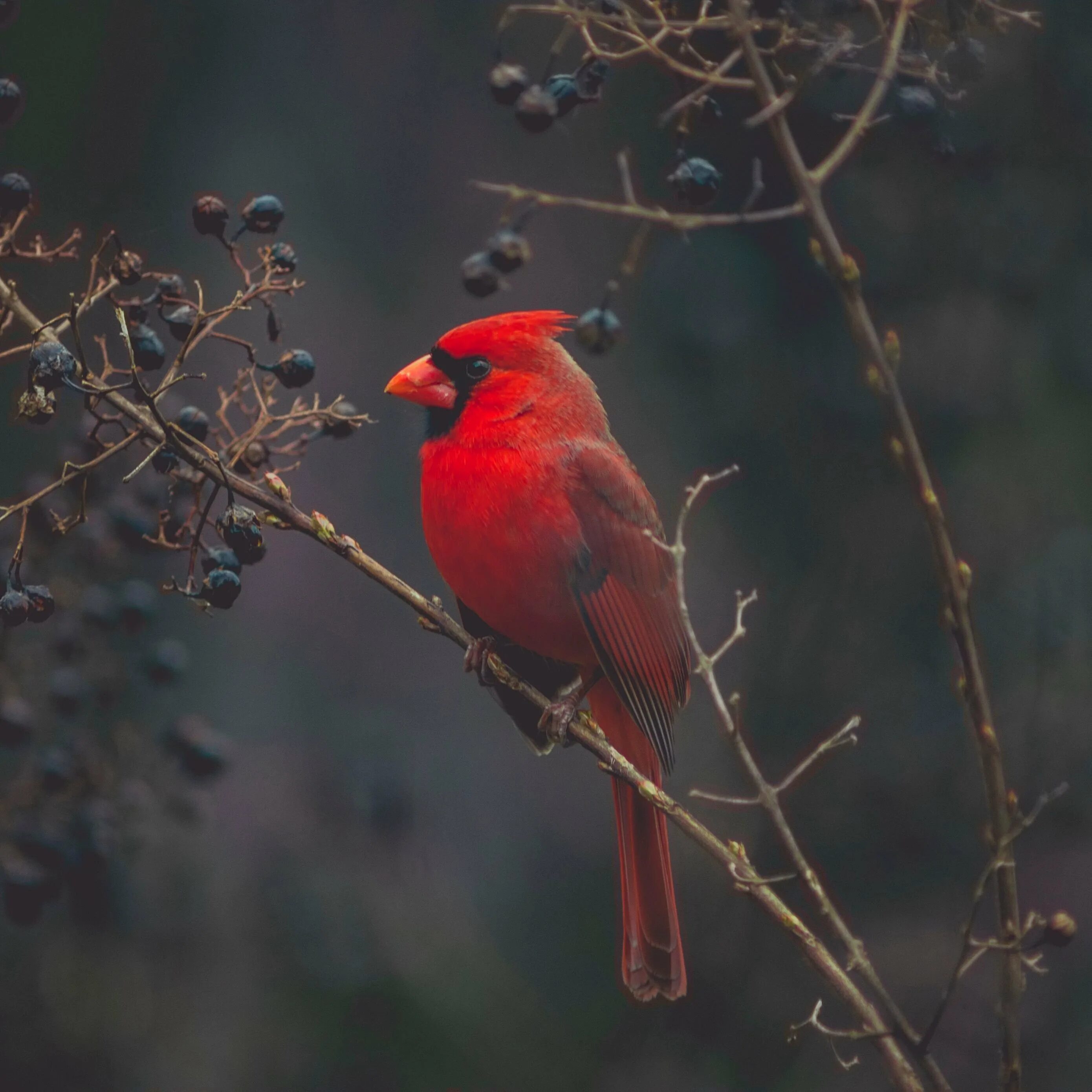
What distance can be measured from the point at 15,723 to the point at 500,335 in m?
0.63

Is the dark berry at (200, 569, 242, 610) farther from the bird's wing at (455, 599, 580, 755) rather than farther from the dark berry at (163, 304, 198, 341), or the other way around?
the bird's wing at (455, 599, 580, 755)

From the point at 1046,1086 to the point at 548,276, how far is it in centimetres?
157

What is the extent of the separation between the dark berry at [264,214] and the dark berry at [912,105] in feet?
1.64

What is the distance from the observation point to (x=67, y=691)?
1.49m

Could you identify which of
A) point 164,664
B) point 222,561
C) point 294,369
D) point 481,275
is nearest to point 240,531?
point 222,561

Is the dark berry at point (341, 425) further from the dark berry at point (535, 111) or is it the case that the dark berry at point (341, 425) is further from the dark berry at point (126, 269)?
the dark berry at point (535, 111)

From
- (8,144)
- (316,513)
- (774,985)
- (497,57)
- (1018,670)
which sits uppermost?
(497,57)

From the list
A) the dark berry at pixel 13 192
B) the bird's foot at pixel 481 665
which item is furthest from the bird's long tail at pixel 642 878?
the dark berry at pixel 13 192

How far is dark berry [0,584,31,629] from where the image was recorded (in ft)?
3.65

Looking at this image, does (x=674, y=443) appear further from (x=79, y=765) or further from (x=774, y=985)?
(x=79, y=765)

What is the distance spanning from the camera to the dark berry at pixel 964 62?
1068 millimetres

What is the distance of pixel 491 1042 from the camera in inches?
76.0

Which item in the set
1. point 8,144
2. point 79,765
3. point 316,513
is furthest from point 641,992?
point 8,144

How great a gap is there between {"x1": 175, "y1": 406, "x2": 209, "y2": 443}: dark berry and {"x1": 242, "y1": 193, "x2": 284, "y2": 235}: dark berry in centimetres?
16
